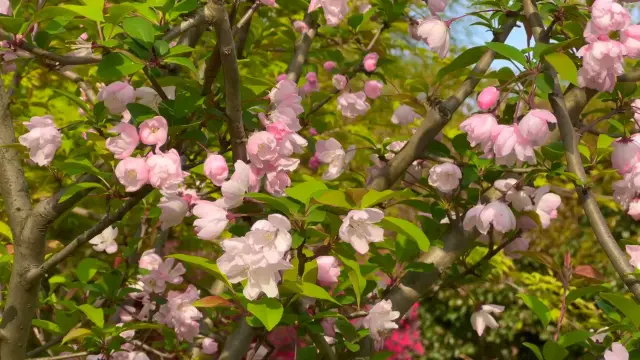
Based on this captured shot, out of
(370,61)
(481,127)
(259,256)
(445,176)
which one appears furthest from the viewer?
(370,61)

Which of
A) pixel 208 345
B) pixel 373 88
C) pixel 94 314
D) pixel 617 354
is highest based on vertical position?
pixel 617 354

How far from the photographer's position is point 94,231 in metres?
1.83

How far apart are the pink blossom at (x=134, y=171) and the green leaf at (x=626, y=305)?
1032 mm

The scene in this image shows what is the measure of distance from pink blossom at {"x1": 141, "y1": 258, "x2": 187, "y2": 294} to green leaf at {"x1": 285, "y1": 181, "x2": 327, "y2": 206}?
1.00 m

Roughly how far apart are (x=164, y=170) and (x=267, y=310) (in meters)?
0.39

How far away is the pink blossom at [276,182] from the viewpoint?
64.9 inches

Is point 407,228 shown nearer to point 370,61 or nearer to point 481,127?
point 481,127

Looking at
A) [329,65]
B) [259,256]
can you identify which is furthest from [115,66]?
[329,65]

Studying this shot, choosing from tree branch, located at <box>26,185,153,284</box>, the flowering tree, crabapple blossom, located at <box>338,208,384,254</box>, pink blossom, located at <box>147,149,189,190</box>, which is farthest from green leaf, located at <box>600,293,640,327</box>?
tree branch, located at <box>26,185,153,284</box>

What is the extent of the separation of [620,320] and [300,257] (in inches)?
38.6

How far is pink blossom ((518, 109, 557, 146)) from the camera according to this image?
1634 mm

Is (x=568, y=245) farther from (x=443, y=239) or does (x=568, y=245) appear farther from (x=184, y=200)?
(x=184, y=200)

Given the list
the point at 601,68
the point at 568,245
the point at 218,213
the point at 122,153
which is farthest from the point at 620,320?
the point at 568,245

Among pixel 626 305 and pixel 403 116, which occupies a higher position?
pixel 626 305
